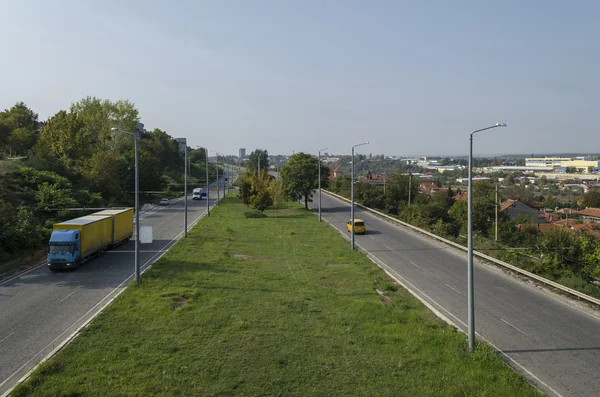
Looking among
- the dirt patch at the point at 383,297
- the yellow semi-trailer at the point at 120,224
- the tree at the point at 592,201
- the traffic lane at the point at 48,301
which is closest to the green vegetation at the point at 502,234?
the tree at the point at 592,201

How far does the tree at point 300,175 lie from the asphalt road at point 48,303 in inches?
1189

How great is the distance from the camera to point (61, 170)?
54500mm

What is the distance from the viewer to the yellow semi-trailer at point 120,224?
32.5 meters

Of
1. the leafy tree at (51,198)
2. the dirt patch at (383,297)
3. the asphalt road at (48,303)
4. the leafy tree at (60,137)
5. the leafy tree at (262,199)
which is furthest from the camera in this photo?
the leafy tree at (60,137)

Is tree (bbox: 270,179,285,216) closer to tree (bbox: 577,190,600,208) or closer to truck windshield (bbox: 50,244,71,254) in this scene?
truck windshield (bbox: 50,244,71,254)

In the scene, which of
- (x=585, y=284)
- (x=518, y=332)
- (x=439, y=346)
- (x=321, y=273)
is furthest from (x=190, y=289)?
(x=585, y=284)

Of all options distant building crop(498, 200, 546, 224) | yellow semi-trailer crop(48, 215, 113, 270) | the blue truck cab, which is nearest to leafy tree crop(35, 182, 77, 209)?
yellow semi-trailer crop(48, 215, 113, 270)

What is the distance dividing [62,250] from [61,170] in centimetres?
3359

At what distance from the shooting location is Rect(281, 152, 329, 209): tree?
2394 inches

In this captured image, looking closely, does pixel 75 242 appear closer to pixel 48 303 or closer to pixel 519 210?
pixel 48 303

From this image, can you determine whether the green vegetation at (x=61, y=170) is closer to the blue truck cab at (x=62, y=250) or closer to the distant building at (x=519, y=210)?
the blue truck cab at (x=62, y=250)

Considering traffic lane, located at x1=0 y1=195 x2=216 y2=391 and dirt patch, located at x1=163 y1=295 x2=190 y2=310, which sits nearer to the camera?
traffic lane, located at x1=0 y1=195 x2=216 y2=391

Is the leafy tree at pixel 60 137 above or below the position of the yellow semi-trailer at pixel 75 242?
above

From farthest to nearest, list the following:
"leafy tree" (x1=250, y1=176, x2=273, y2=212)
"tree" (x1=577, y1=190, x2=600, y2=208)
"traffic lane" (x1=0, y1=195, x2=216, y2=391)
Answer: "tree" (x1=577, y1=190, x2=600, y2=208) < "leafy tree" (x1=250, y1=176, x2=273, y2=212) < "traffic lane" (x1=0, y1=195, x2=216, y2=391)
